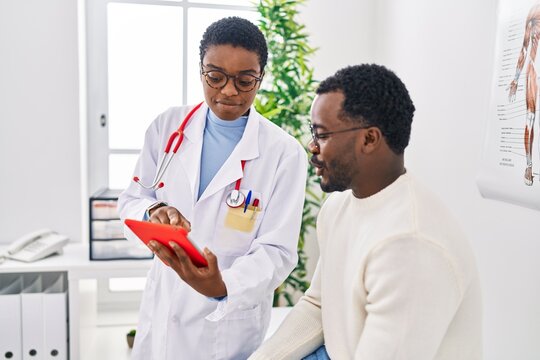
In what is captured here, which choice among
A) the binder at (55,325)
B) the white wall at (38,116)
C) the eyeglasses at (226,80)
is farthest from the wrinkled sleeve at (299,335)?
the white wall at (38,116)

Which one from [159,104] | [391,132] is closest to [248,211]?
[391,132]

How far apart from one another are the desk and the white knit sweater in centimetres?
140

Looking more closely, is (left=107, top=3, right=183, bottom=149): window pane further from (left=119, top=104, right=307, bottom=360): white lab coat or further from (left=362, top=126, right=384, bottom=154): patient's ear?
(left=362, top=126, right=384, bottom=154): patient's ear

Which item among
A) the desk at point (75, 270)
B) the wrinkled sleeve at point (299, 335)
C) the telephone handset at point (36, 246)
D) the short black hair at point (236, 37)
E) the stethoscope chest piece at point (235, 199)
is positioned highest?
the short black hair at point (236, 37)

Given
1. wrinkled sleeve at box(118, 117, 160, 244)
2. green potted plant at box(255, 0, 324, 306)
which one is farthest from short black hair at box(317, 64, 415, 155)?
green potted plant at box(255, 0, 324, 306)

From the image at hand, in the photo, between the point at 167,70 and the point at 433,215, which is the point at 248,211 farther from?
the point at 167,70

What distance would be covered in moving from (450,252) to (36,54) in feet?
7.53

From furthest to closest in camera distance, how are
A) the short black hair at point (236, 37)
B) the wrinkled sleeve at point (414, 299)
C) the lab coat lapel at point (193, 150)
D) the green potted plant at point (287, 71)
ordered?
the green potted plant at point (287, 71) < the lab coat lapel at point (193, 150) < the short black hair at point (236, 37) < the wrinkled sleeve at point (414, 299)

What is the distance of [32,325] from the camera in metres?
2.19

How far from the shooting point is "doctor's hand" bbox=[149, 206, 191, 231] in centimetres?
119

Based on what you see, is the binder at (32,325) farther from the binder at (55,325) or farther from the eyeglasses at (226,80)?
the eyeglasses at (226,80)

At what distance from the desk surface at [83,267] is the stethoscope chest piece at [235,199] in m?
1.08

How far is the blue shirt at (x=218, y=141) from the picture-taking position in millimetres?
1411

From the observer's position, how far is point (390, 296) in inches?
34.4
